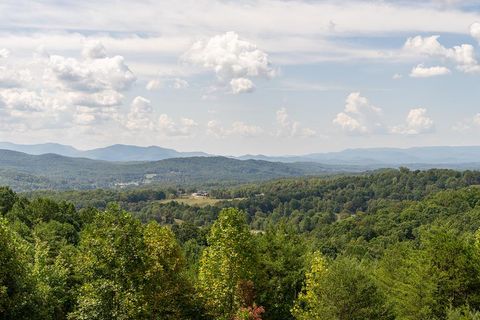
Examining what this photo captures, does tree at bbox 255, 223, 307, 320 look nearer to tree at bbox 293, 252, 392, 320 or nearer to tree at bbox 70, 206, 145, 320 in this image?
tree at bbox 293, 252, 392, 320

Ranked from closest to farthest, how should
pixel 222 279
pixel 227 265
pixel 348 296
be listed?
pixel 348 296 → pixel 227 265 → pixel 222 279

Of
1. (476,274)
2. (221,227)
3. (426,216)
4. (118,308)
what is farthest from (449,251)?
(426,216)

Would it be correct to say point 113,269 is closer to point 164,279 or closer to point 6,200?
point 164,279

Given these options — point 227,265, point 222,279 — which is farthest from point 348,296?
point 222,279

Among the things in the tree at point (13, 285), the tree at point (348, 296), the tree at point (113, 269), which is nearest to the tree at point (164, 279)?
the tree at point (113, 269)

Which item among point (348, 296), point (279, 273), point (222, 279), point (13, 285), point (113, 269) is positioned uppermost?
point (113, 269)

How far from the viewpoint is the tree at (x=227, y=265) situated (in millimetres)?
32844

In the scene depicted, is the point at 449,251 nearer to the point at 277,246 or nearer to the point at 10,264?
the point at 277,246

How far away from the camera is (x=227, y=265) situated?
3312 centimetres

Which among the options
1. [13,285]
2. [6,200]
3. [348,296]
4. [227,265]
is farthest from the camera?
[6,200]

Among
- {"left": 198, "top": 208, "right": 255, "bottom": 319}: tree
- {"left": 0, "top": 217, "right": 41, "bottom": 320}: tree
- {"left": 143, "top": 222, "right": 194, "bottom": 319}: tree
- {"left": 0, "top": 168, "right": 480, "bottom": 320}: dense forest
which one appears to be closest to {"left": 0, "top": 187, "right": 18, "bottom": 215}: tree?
{"left": 0, "top": 168, "right": 480, "bottom": 320}: dense forest

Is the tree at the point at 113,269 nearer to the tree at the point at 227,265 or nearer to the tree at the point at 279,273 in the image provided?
the tree at the point at 227,265

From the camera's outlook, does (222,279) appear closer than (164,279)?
No

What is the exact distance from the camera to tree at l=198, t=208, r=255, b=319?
108 ft
